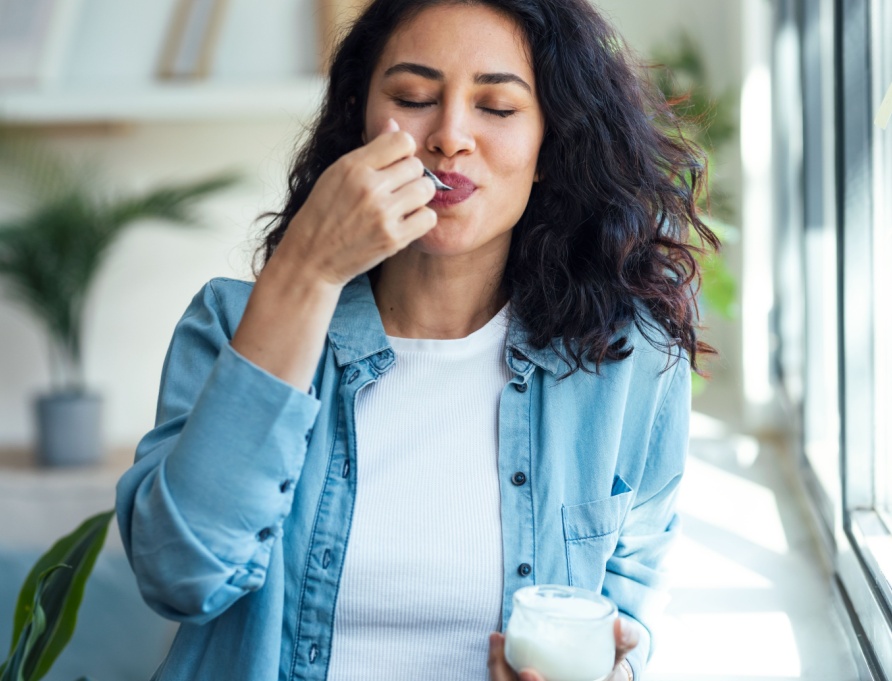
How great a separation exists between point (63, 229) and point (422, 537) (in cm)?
230

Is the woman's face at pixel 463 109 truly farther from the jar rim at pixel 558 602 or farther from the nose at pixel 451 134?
the jar rim at pixel 558 602

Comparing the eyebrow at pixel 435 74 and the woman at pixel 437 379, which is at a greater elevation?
the eyebrow at pixel 435 74

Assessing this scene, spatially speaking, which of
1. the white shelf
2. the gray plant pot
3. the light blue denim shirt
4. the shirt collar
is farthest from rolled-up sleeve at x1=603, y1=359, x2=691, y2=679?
the gray plant pot

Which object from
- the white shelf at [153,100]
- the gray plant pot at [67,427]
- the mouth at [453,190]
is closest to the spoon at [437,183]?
the mouth at [453,190]

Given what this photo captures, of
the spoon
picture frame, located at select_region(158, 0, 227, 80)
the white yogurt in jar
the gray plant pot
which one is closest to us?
the white yogurt in jar

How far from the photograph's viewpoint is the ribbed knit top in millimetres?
1015

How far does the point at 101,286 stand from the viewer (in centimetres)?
329

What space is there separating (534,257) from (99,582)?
1677 millimetres

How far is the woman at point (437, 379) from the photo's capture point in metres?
0.92

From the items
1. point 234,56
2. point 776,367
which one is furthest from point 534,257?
point 234,56

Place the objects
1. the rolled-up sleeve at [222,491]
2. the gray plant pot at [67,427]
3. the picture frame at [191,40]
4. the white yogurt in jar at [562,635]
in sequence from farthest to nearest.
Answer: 1. the gray plant pot at [67,427]
2. the picture frame at [191,40]
3. the rolled-up sleeve at [222,491]
4. the white yogurt in jar at [562,635]

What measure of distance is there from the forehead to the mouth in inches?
4.6

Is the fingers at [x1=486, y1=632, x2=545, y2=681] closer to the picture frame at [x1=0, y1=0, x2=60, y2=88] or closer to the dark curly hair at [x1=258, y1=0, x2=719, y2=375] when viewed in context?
the dark curly hair at [x1=258, y1=0, x2=719, y2=375]

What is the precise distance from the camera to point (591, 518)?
1087 millimetres
